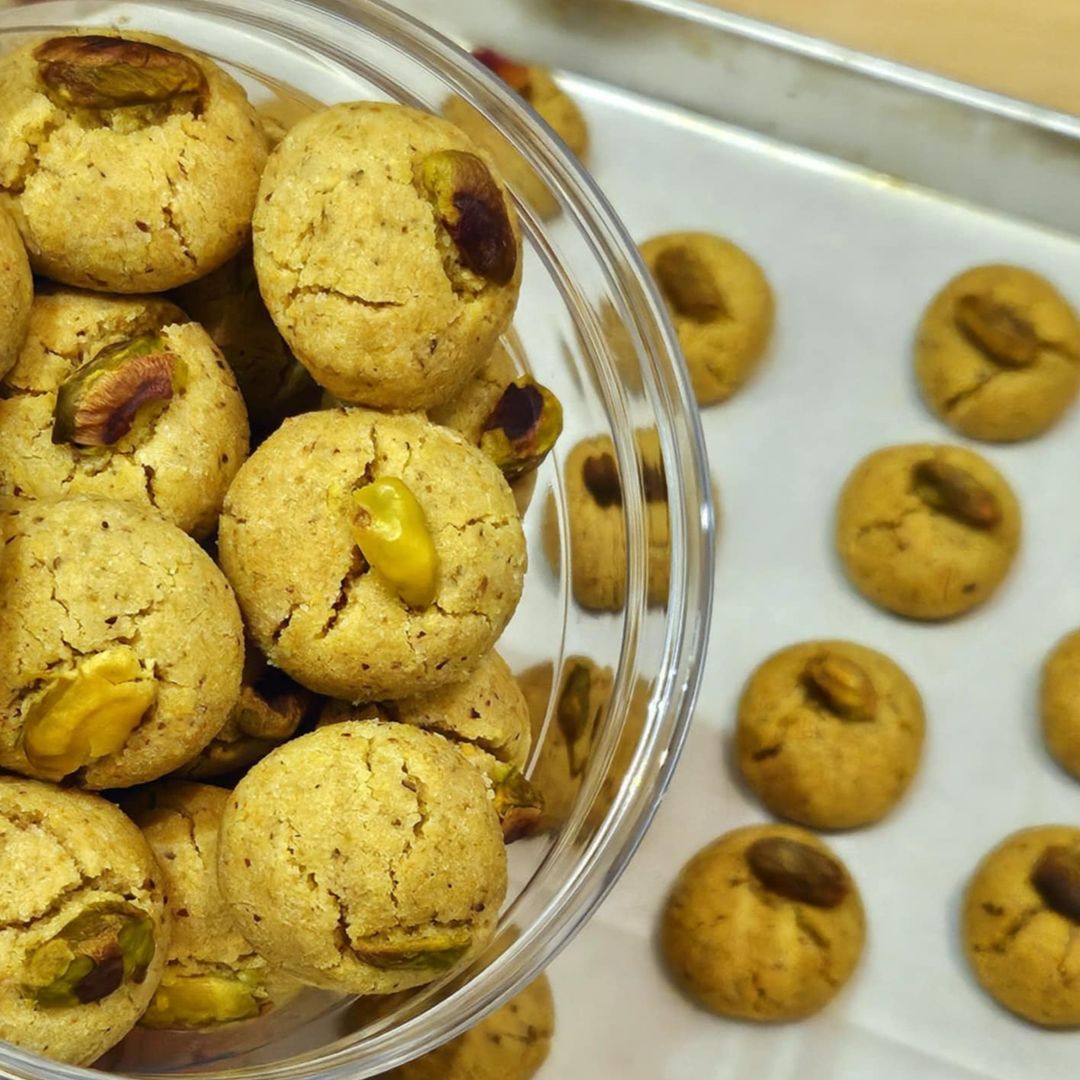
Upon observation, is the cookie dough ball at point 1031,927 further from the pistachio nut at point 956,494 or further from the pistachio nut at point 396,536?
the pistachio nut at point 396,536

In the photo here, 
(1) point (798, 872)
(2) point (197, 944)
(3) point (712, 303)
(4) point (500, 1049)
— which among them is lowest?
(4) point (500, 1049)

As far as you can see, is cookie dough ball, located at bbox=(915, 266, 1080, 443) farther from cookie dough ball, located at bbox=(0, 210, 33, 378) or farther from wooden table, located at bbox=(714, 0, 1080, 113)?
cookie dough ball, located at bbox=(0, 210, 33, 378)

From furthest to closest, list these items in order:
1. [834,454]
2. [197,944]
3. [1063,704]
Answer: [834,454]
[1063,704]
[197,944]

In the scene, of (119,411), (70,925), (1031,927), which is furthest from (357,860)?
(1031,927)

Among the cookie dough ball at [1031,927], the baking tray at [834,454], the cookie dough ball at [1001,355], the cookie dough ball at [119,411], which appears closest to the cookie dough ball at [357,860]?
the cookie dough ball at [119,411]

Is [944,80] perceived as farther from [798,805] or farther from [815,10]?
[798,805]

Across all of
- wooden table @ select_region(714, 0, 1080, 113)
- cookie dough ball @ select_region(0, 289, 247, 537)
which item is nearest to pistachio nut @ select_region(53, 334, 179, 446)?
cookie dough ball @ select_region(0, 289, 247, 537)

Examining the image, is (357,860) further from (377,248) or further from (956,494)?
(956,494)
